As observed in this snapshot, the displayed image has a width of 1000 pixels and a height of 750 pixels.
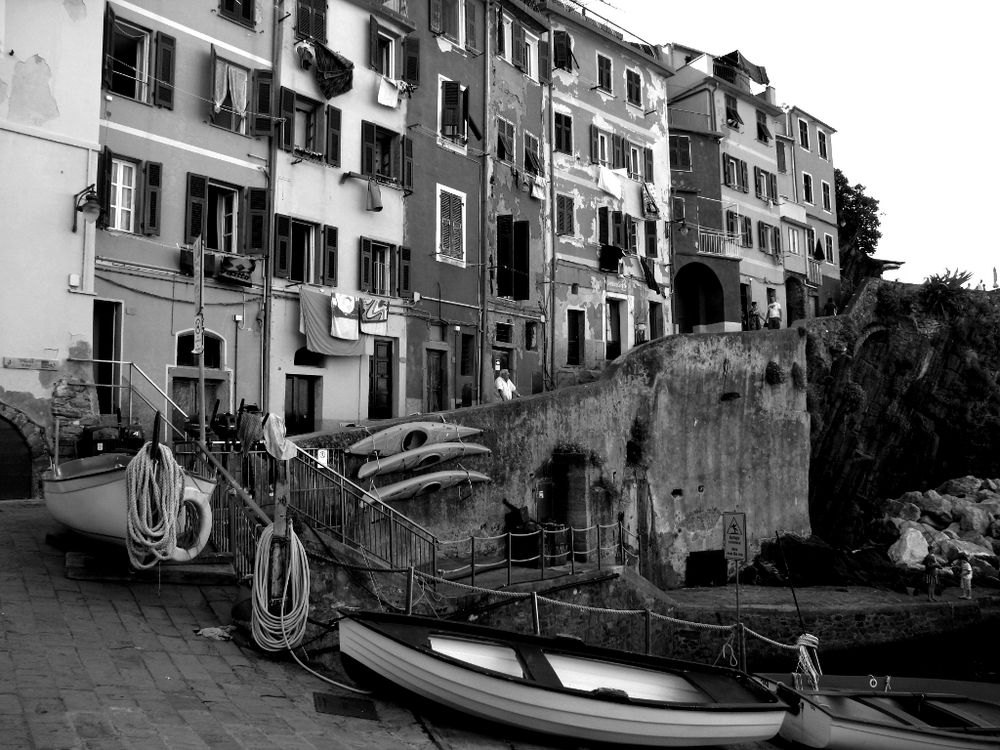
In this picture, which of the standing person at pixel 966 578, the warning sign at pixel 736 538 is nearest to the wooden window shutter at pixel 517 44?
the warning sign at pixel 736 538

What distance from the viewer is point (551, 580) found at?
15.1 m

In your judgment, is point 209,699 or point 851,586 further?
point 851,586

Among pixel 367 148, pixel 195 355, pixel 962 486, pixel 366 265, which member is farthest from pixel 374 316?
pixel 962 486

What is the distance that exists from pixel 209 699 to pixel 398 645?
1.88 metres

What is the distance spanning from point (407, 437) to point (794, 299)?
28.8 m

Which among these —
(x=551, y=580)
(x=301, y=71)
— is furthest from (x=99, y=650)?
(x=301, y=71)

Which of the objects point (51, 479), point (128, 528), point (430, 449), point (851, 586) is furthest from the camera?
point (851, 586)

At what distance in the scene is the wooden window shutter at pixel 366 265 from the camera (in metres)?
22.4

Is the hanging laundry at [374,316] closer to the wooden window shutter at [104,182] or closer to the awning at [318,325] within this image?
the awning at [318,325]

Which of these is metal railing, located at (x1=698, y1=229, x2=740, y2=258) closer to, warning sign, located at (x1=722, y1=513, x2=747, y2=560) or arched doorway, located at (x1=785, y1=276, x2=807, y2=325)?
arched doorway, located at (x1=785, y1=276, x2=807, y2=325)

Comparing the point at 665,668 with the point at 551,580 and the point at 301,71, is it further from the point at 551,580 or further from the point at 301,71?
the point at 301,71

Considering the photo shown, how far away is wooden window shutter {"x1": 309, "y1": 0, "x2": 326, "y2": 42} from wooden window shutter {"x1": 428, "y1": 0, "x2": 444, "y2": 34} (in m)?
4.24

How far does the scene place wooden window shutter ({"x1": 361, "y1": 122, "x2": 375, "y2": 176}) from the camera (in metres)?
22.7

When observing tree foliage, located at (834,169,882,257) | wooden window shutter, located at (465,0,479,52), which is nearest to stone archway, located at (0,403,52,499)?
wooden window shutter, located at (465,0,479,52)
